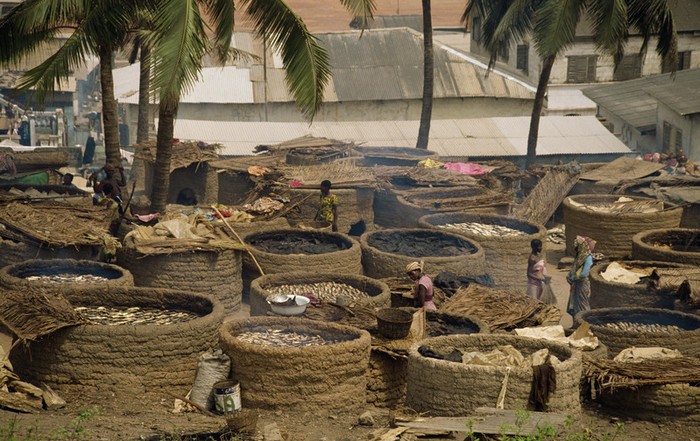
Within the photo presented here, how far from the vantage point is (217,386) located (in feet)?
37.3

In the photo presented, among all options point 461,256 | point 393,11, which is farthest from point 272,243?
point 393,11

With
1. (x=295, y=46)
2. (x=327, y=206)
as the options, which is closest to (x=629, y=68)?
(x=327, y=206)

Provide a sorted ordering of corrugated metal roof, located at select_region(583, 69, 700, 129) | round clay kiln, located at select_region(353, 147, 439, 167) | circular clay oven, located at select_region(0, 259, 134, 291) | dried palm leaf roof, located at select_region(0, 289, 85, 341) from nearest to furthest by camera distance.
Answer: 1. dried palm leaf roof, located at select_region(0, 289, 85, 341)
2. circular clay oven, located at select_region(0, 259, 134, 291)
3. round clay kiln, located at select_region(353, 147, 439, 167)
4. corrugated metal roof, located at select_region(583, 69, 700, 129)

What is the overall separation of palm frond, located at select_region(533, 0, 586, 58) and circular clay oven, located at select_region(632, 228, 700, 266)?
6.68 meters

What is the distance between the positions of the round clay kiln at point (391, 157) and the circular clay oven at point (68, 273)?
11.3m

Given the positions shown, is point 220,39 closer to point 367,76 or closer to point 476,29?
point 367,76

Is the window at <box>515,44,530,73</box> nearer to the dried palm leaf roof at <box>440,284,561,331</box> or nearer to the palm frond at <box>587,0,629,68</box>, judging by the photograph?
the palm frond at <box>587,0,629,68</box>

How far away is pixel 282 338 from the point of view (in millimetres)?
12203

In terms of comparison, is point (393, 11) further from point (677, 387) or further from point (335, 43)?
point (677, 387)

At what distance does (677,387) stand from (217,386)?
194 inches

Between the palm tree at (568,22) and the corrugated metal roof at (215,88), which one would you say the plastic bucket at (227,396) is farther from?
the corrugated metal roof at (215,88)

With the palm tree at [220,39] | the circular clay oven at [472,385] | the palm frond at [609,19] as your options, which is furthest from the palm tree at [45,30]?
the palm frond at [609,19]

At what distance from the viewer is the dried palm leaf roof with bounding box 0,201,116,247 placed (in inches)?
620

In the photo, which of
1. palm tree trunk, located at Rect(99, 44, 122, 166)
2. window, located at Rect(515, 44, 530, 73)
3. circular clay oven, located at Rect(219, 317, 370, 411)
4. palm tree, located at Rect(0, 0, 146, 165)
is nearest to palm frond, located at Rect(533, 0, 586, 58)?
palm tree trunk, located at Rect(99, 44, 122, 166)
